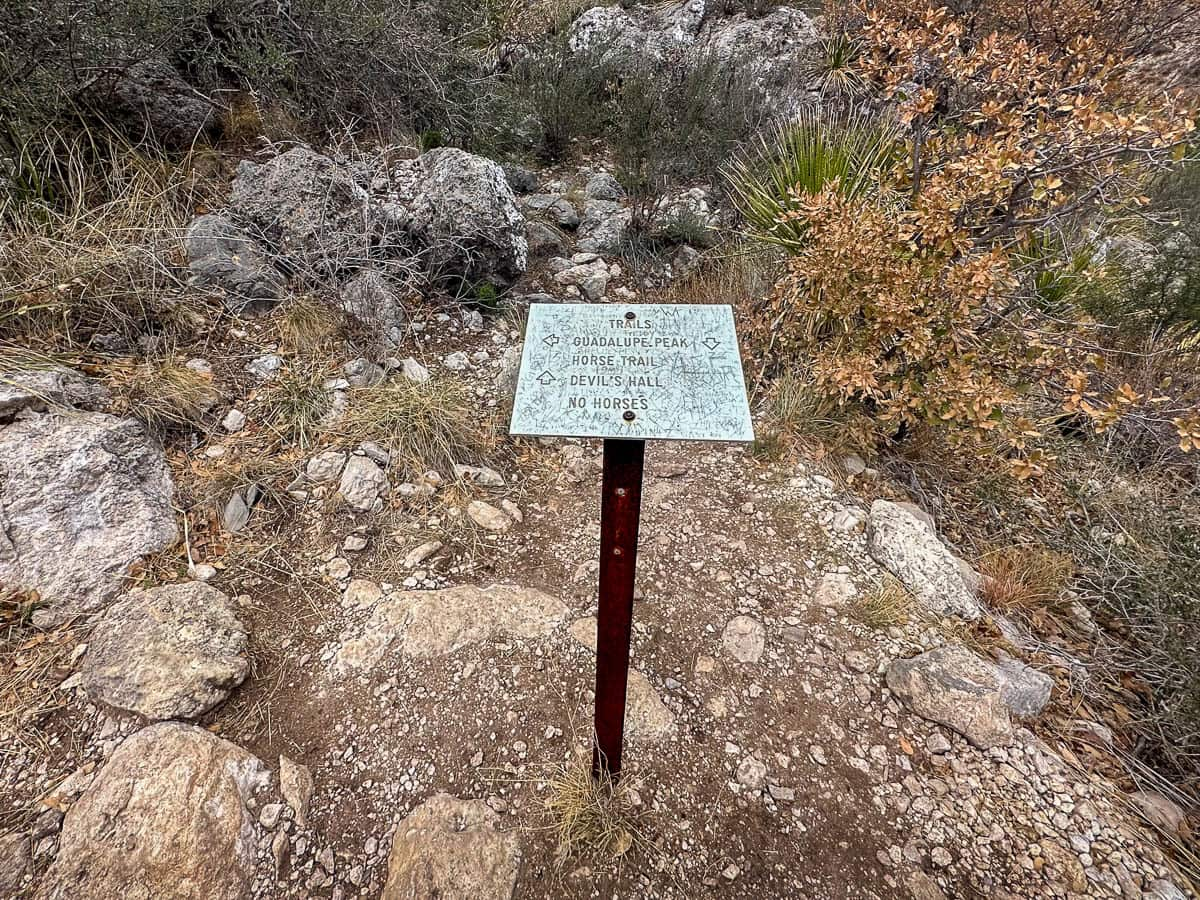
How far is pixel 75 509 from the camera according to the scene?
5.95ft

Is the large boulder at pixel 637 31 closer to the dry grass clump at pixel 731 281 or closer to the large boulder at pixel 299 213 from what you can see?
the dry grass clump at pixel 731 281

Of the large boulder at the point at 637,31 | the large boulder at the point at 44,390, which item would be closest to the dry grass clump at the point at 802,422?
the large boulder at the point at 44,390

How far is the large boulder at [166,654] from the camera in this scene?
5.01 feet

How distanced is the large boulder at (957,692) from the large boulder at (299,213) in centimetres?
328

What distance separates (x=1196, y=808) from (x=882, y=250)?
2.11 m

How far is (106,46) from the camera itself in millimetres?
2779

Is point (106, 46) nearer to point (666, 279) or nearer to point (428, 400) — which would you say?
point (428, 400)

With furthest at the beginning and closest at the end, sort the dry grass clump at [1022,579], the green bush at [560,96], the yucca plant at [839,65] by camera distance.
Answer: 1. the yucca plant at [839,65]
2. the green bush at [560,96]
3. the dry grass clump at [1022,579]

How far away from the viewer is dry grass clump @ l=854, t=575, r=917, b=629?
1963 mm

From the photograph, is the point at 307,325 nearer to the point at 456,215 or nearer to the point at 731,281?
the point at 456,215

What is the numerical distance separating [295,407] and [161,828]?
1682 millimetres

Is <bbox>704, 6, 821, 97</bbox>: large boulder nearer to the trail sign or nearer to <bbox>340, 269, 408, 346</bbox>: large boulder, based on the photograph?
<bbox>340, 269, 408, 346</bbox>: large boulder

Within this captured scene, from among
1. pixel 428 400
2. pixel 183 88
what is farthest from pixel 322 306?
pixel 183 88

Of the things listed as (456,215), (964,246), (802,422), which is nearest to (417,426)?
(456,215)
